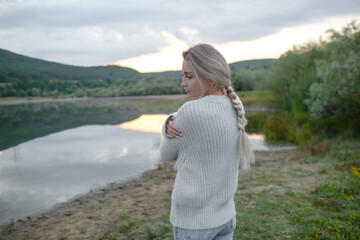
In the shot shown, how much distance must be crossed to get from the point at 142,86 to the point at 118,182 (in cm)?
4905

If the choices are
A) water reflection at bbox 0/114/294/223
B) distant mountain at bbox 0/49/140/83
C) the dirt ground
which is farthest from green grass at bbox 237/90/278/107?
the dirt ground

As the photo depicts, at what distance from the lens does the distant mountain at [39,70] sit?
10.7m

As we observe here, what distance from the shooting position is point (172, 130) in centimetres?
144

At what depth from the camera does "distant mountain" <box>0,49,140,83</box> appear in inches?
420

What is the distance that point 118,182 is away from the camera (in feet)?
25.7

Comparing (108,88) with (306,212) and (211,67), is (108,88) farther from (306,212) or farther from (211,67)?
(211,67)

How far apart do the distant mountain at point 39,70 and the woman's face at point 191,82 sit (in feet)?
9.18

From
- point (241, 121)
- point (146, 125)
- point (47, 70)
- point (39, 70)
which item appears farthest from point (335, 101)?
point (47, 70)

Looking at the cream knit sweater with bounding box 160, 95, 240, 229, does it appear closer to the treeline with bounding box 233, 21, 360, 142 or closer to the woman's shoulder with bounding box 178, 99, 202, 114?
the woman's shoulder with bounding box 178, 99, 202, 114

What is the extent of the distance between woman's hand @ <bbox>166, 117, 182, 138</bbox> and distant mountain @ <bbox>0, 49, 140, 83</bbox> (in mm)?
2893

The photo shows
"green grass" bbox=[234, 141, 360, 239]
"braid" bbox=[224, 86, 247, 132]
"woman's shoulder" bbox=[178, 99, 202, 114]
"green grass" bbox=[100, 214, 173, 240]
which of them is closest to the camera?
"woman's shoulder" bbox=[178, 99, 202, 114]

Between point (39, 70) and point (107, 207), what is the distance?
2916 centimetres

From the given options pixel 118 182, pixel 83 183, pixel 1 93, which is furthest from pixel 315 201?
pixel 1 93

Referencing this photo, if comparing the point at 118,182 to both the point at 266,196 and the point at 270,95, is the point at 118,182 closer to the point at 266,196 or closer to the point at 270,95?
the point at 266,196
